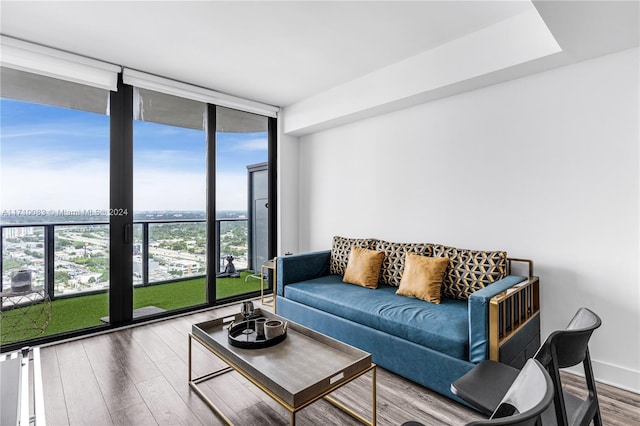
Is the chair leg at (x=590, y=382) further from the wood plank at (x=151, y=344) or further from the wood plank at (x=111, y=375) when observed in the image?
the wood plank at (x=151, y=344)

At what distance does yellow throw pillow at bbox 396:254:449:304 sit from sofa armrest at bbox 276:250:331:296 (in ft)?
3.69

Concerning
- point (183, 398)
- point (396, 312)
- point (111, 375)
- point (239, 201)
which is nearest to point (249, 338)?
point (183, 398)

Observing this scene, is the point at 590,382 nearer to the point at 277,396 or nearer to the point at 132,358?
the point at 277,396

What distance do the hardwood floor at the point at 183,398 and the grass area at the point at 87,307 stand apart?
412 millimetres

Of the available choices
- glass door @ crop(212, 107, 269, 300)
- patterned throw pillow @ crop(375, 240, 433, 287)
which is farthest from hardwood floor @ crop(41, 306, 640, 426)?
glass door @ crop(212, 107, 269, 300)

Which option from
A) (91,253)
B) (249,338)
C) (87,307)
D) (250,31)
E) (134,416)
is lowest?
(134,416)

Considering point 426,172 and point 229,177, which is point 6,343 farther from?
point 426,172

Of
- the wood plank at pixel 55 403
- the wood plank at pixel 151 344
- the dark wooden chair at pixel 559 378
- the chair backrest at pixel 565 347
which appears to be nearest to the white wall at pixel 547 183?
the dark wooden chair at pixel 559 378

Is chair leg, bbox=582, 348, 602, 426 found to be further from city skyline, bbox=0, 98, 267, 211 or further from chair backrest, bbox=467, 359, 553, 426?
city skyline, bbox=0, 98, 267, 211

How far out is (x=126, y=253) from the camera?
3.46m

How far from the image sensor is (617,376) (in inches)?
91.0

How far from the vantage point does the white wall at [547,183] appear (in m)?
2.30

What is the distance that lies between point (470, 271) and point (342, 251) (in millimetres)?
1457

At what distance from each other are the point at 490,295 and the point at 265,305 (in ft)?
9.12
